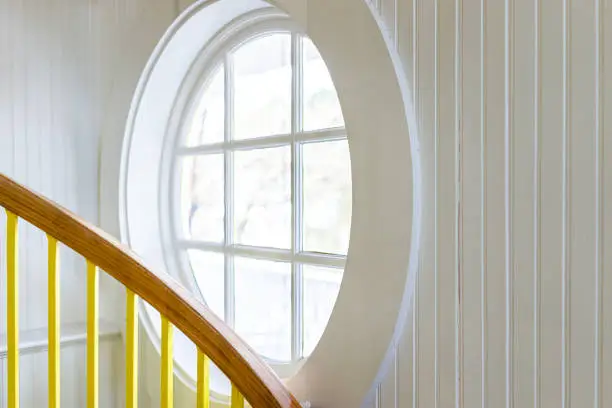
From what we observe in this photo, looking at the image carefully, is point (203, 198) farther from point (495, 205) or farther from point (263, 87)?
point (495, 205)

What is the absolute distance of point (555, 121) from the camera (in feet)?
3.36

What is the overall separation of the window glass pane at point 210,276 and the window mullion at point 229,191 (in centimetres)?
5

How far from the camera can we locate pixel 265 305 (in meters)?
2.03

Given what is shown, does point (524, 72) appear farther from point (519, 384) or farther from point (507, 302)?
point (519, 384)

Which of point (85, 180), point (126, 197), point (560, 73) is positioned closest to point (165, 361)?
point (560, 73)

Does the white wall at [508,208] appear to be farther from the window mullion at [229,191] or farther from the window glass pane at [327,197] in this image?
the window mullion at [229,191]

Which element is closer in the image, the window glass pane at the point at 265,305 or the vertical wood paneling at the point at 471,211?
the vertical wood paneling at the point at 471,211

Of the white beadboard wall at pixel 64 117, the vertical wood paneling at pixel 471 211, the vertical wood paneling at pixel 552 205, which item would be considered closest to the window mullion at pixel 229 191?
the white beadboard wall at pixel 64 117

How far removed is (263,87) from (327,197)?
455 mm

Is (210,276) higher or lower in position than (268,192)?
lower

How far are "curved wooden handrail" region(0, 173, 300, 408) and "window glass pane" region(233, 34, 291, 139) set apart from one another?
2.56ft

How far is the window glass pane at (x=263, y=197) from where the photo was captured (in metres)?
1.93

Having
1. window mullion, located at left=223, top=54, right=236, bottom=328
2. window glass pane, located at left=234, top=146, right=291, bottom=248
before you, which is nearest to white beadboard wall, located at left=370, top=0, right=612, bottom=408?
window glass pane, located at left=234, top=146, right=291, bottom=248

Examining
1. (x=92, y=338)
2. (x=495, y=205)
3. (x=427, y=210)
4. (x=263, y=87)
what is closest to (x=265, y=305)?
(x=263, y=87)
